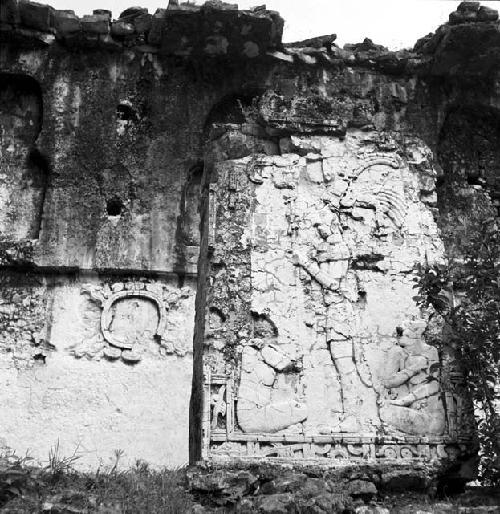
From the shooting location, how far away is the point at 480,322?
6.87 meters

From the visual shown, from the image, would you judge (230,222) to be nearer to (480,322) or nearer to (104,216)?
(480,322)

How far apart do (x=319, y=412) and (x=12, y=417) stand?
5712mm

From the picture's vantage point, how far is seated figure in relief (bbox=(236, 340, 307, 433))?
672 cm

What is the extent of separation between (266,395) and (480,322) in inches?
69.6

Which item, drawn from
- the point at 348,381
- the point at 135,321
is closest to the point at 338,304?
the point at 348,381

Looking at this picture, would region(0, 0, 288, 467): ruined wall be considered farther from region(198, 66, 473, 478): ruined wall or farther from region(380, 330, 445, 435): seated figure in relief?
region(380, 330, 445, 435): seated figure in relief

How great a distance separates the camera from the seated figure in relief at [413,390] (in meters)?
6.93

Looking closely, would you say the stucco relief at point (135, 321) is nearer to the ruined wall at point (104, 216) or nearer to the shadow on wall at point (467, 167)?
the ruined wall at point (104, 216)

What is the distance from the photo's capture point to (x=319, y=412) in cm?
688

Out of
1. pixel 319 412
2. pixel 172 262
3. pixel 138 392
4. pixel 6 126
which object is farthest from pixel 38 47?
pixel 319 412

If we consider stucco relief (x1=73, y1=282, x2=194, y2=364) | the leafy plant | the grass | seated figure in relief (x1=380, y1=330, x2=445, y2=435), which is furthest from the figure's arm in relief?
stucco relief (x1=73, y1=282, x2=194, y2=364)

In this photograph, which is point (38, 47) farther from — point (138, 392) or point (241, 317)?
point (241, 317)

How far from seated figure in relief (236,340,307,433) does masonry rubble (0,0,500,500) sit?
0.05 ft

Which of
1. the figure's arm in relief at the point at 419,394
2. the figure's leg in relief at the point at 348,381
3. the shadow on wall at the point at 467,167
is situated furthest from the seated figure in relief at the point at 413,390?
the shadow on wall at the point at 467,167
